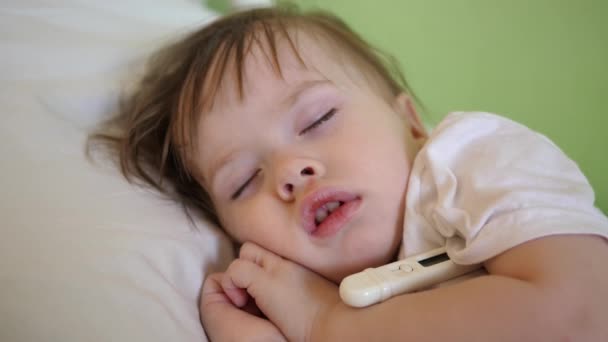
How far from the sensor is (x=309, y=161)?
0.55m

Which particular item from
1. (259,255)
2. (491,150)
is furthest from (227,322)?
(491,150)

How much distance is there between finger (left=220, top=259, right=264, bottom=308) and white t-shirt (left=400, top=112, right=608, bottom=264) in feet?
0.61

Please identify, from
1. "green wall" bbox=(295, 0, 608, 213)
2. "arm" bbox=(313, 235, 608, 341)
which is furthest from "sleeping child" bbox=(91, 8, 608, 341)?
"green wall" bbox=(295, 0, 608, 213)

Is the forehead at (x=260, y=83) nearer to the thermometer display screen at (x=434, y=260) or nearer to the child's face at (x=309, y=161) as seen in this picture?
the child's face at (x=309, y=161)

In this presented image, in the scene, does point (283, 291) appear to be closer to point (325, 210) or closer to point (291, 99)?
point (325, 210)

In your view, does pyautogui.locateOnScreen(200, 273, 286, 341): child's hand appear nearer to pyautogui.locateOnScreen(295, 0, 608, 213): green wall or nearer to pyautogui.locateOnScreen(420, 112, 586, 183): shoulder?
pyautogui.locateOnScreen(420, 112, 586, 183): shoulder

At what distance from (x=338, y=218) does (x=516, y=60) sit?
0.84m

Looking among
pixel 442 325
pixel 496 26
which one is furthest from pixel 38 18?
pixel 496 26

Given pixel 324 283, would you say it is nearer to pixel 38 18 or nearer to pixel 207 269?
pixel 207 269

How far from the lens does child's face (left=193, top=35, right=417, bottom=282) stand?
532 millimetres

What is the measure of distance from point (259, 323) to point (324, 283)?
0.09m

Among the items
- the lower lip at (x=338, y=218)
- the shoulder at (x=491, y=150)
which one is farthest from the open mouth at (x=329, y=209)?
the shoulder at (x=491, y=150)

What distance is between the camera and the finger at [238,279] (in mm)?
547

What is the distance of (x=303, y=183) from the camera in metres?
0.54
